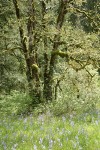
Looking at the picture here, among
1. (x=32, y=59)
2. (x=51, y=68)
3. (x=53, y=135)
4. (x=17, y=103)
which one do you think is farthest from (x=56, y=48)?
(x=53, y=135)

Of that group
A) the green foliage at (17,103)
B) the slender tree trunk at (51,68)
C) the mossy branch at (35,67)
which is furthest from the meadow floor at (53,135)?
the mossy branch at (35,67)

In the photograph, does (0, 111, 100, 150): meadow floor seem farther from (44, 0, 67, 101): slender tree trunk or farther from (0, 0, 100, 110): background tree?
(44, 0, 67, 101): slender tree trunk

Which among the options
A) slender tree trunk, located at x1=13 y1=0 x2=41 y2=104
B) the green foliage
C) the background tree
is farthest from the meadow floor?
slender tree trunk, located at x1=13 y1=0 x2=41 y2=104

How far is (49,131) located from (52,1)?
890 cm

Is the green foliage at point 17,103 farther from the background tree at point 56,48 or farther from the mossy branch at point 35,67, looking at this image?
the mossy branch at point 35,67

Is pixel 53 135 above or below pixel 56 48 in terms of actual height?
above

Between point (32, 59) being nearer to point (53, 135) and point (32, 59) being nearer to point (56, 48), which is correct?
point (56, 48)

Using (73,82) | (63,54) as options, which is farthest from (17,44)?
(73,82)

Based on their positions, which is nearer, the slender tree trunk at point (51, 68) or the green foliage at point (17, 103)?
the green foliage at point (17, 103)

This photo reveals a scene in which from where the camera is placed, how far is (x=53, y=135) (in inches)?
287

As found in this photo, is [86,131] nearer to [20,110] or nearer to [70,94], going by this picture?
[70,94]

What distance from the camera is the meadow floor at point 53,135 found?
6527 millimetres

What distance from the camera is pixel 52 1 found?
1516 cm

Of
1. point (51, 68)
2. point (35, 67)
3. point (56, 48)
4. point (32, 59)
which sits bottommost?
point (51, 68)
